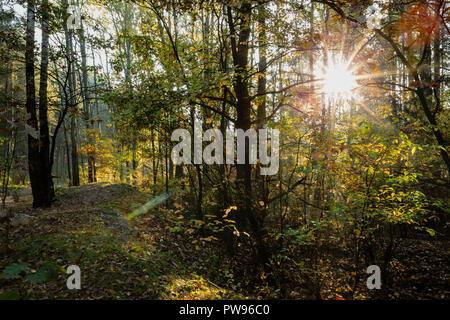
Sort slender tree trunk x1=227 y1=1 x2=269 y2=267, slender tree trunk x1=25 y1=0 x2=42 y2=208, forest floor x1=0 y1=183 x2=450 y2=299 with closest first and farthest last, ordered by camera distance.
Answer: forest floor x1=0 y1=183 x2=450 y2=299 → slender tree trunk x1=227 y1=1 x2=269 y2=267 → slender tree trunk x1=25 y1=0 x2=42 y2=208

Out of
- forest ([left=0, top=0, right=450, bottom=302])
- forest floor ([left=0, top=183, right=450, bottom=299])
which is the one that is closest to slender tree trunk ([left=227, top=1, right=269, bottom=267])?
forest ([left=0, top=0, right=450, bottom=302])

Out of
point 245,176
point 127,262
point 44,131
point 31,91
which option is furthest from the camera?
point 44,131

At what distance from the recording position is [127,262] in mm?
4242

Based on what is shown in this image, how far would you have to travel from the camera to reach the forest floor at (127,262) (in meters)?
3.37

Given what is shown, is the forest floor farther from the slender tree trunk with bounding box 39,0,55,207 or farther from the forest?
the slender tree trunk with bounding box 39,0,55,207

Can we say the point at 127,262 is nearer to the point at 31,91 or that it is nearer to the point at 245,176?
the point at 245,176

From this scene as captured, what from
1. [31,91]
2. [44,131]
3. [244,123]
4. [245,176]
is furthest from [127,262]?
[31,91]

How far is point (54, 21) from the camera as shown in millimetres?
6332

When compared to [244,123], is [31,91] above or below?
above

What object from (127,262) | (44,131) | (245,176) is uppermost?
(44,131)

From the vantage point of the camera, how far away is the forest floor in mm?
3365

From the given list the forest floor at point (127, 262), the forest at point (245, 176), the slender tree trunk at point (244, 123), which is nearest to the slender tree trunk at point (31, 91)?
the forest at point (245, 176)
